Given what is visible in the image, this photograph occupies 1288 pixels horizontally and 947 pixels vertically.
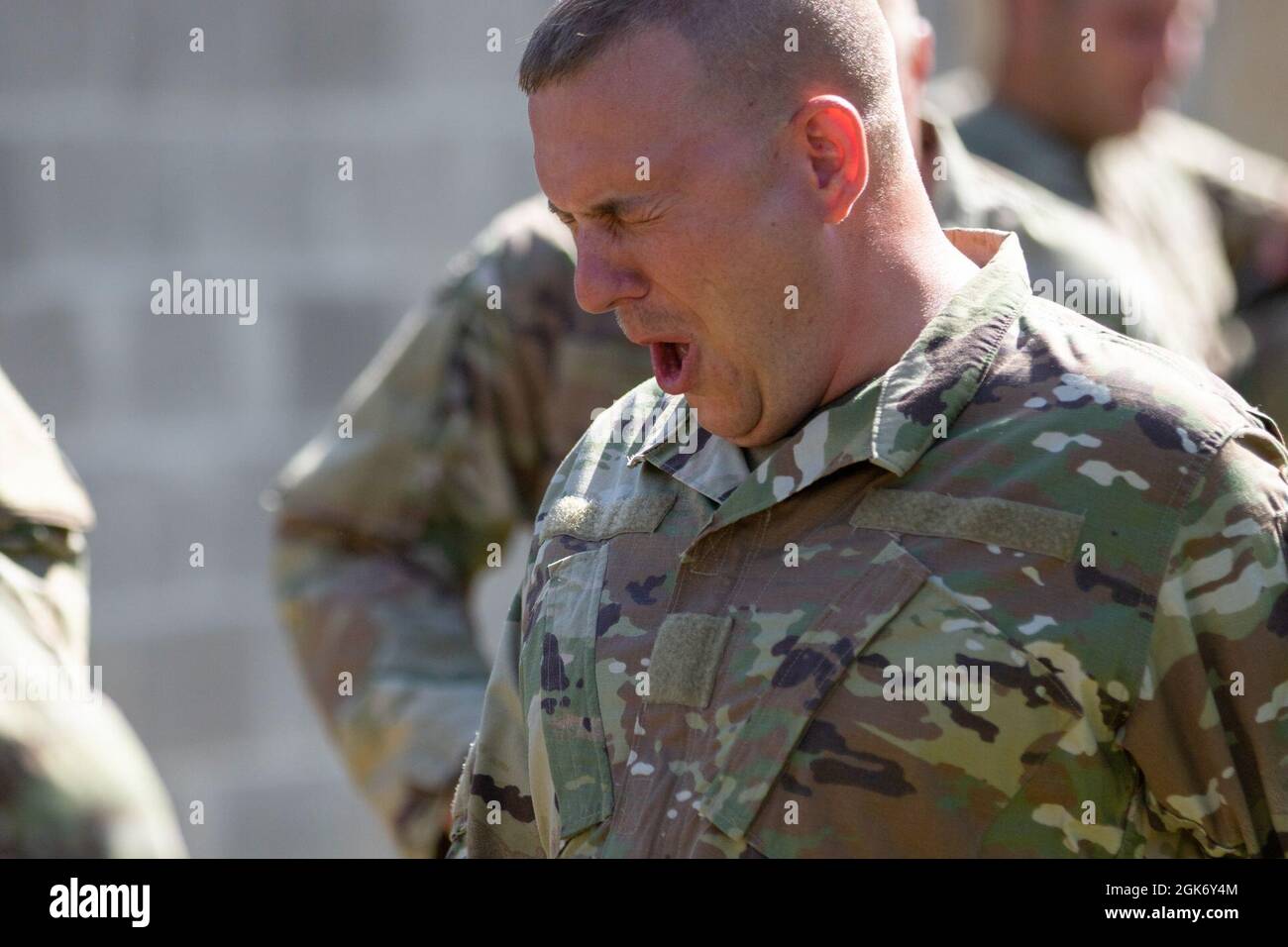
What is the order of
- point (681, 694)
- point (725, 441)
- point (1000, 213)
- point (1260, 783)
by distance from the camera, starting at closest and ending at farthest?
point (1260, 783) → point (681, 694) → point (725, 441) → point (1000, 213)

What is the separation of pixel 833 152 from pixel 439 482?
1573 millimetres

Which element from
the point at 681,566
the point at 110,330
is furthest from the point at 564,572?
the point at 110,330

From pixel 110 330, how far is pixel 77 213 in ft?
0.92

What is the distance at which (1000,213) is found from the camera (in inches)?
122

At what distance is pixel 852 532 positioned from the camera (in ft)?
6.02

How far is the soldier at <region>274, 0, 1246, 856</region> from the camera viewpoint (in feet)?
10.5

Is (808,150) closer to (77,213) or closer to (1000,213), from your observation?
(1000,213)

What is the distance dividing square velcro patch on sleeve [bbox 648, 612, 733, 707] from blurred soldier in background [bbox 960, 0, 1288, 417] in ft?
8.47

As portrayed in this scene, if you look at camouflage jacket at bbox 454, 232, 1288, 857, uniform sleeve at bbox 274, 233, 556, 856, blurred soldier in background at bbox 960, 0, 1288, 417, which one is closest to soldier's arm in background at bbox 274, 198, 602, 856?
uniform sleeve at bbox 274, 233, 556, 856

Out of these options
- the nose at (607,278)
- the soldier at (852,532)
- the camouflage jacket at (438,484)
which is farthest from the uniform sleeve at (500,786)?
the camouflage jacket at (438,484)

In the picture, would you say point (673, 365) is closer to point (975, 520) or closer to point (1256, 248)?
point (975, 520)

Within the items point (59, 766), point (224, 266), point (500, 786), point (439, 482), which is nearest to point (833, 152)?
point (500, 786)

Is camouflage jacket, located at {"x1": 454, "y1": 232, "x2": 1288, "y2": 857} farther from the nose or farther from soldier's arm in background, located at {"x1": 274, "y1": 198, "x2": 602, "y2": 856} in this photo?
soldier's arm in background, located at {"x1": 274, "y1": 198, "x2": 602, "y2": 856}

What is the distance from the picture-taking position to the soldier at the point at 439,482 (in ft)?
10.5
